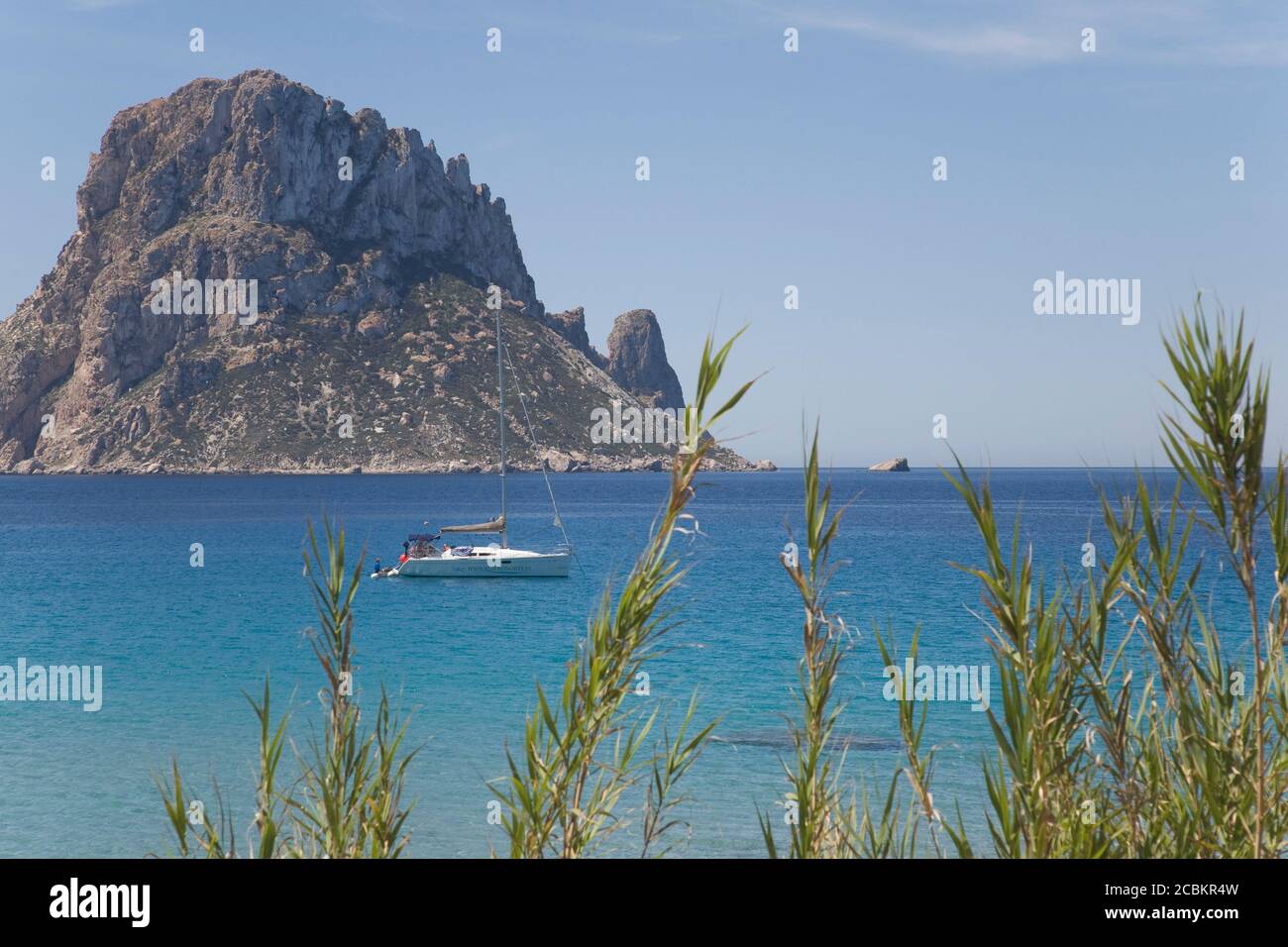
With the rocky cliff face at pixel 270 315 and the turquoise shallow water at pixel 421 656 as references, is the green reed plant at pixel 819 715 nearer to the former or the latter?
the turquoise shallow water at pixel 421 656

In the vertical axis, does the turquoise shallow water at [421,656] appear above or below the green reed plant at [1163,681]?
below

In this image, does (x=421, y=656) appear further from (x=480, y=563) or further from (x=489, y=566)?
(x=480, y=563)

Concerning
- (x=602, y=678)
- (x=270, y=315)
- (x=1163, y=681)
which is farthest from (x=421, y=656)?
(x=270, y=315)

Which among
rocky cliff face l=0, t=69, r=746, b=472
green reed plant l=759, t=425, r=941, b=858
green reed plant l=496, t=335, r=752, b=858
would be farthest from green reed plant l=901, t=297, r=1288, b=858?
rocky cliff face l=0, t=69, r=746, b=472

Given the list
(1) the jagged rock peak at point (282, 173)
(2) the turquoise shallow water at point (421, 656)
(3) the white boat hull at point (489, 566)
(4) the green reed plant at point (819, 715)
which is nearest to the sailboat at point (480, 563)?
(3) the white boat hull at point (489, 566)

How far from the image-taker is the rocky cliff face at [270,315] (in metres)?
158

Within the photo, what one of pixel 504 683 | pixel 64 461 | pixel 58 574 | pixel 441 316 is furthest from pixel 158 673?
pixel 64 461

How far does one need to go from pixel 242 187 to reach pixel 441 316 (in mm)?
35169

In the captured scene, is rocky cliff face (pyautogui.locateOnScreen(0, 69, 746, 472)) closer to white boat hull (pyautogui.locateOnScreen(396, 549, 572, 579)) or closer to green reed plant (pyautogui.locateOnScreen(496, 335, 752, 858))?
white boat hull (pyautogui.locateOnScreen(396, 549, 572, 579))

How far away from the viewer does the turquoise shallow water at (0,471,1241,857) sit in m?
17.5

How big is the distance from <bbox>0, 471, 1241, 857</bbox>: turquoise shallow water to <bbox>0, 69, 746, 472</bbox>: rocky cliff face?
230 ft

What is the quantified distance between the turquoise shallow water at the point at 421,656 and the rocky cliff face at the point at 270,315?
2756 inches
